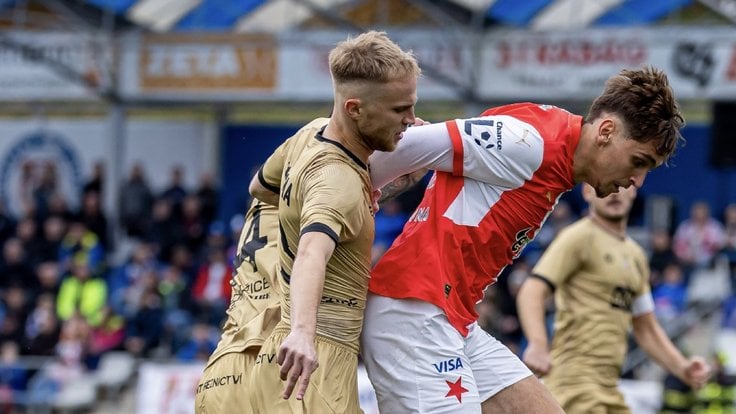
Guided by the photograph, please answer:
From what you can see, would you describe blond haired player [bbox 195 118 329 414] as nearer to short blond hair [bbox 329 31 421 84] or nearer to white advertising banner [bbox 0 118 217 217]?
short blond hair [bbox 329 31 421 84]

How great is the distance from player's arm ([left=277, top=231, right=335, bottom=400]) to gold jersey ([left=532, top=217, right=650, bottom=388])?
3279 mm

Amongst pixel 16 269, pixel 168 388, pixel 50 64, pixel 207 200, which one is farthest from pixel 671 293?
pixel 50 64

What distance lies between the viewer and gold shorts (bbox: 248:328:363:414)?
5.04 meters

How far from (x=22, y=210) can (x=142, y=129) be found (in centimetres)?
244

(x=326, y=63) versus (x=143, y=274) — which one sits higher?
(x=326, y=63)

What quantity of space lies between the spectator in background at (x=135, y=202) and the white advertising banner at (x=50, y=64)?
1443mm

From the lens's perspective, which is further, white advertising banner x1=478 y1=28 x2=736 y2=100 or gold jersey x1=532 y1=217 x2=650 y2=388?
white advertising banner x1=478 y1=28 x2=736 y2=100

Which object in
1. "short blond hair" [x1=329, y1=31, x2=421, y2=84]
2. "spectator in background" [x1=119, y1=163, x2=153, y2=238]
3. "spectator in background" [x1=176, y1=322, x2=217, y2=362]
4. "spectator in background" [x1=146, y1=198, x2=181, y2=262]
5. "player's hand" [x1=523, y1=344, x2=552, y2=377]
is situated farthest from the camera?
"spectator in background" [x1=119, y1=163, x2=153, y2=238]

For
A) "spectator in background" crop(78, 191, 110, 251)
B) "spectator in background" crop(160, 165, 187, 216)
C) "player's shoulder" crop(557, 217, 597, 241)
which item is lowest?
"spectator in background" crop(78, 191, 110, 251)

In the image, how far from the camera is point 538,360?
725cm

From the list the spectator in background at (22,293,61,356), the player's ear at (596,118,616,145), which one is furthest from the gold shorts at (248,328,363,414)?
the spectator in background at (22,293,61,356)

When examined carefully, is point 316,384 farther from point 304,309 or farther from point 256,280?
point 256,280

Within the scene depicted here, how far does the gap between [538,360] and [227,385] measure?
2388mm

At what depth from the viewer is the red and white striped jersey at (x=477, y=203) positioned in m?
5.43
